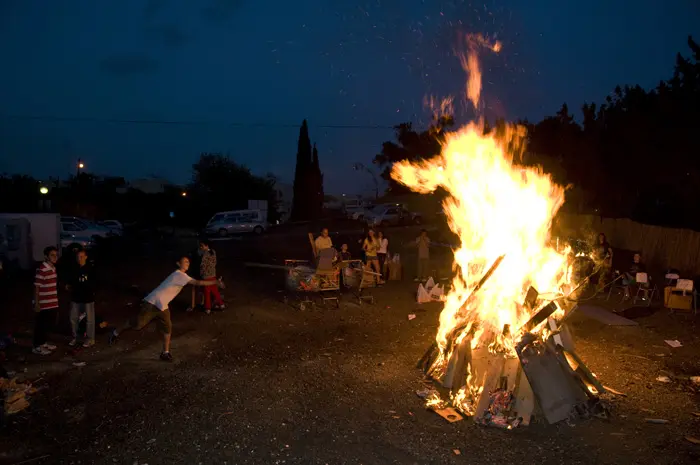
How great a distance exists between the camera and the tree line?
723 inches

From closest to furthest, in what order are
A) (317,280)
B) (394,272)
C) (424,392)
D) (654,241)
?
(424,392), (317,280), (394,272), (654,241)

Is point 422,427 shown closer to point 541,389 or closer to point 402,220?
point 541,389

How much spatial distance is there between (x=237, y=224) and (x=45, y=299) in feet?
80.4

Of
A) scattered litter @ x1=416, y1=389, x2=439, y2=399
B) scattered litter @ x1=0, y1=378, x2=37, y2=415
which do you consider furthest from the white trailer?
scattered litter @ x1=416, y1=389, x2=439, y2=399

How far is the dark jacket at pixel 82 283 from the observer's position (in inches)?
335

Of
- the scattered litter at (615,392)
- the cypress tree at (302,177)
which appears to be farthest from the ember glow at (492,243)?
the cypress tree at (302,177)

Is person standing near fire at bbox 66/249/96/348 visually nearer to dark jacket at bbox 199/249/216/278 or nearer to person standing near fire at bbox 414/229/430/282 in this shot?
dark jacket at bbox 199/249/216/278

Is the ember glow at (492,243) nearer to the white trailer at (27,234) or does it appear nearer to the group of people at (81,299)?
the group of people at (81,299)

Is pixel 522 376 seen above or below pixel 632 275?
below

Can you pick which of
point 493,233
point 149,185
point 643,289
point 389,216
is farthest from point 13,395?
point 149,185

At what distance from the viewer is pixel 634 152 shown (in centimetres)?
2116

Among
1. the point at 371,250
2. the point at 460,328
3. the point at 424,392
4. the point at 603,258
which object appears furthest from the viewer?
the point at 371,250

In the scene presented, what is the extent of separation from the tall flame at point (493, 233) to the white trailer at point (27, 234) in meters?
13.8

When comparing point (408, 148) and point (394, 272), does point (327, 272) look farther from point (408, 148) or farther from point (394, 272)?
point (408, 148)
